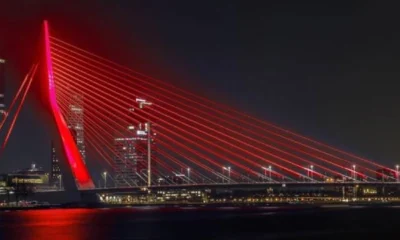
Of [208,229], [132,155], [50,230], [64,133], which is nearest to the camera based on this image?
[208,229]

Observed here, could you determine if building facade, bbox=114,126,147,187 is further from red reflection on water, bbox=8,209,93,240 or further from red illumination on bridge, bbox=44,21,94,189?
red reflection on water, bbox=8,209,93,240

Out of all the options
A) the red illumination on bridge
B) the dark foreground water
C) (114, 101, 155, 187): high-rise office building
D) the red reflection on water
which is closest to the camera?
the dark foreground water

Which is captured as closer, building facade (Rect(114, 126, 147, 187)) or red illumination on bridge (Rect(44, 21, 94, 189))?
red illumination on bridge (Rect(44, 21, 94, 189))

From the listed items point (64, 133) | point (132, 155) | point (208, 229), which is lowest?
point (208, 229)

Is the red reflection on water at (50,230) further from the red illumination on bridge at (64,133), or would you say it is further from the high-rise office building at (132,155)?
the high-rise office building at (132,155)

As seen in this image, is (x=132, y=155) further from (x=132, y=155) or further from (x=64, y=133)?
(x=64, y=133)

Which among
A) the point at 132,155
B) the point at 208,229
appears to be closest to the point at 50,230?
the point at 208,229

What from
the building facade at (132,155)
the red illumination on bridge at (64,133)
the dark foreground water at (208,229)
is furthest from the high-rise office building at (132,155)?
the dark foreground water at (208,229)

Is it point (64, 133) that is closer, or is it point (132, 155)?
point (64, 133)

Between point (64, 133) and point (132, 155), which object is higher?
point (132, 155)

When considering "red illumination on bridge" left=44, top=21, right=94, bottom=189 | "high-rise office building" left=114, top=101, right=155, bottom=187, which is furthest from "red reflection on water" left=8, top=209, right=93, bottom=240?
"high-rise office building" left=114, top=101, right=155, bottom=187

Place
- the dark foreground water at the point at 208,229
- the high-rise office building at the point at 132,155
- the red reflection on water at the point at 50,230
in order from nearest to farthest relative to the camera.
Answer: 1. the dark foreground water at the point at 208,229
2. the red reflection on water at the point at 50,230
3. the high-rise office building at the point at 132,155

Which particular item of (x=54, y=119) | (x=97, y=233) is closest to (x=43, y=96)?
(x=54, y=119)

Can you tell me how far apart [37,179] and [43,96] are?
5361cm
